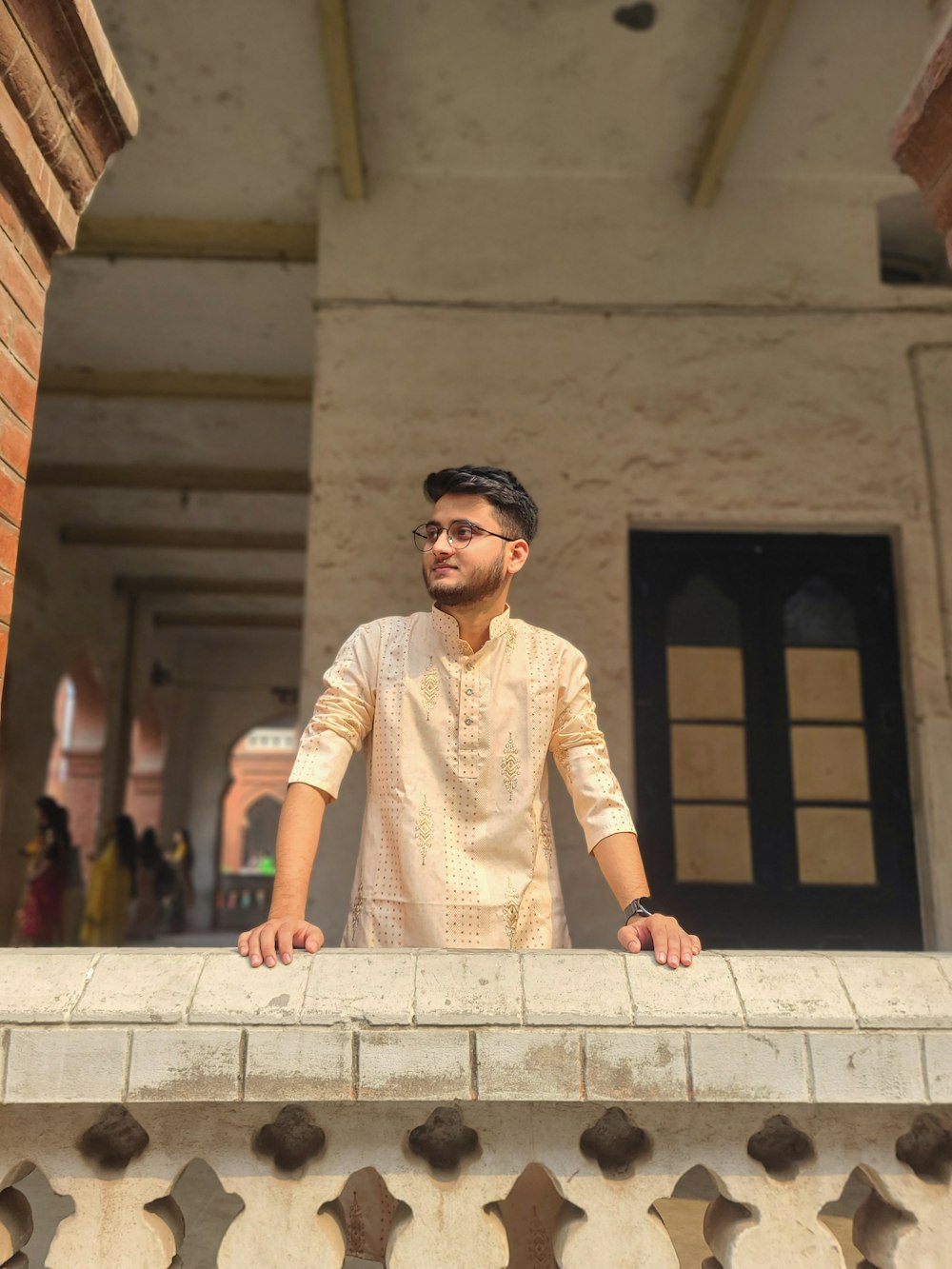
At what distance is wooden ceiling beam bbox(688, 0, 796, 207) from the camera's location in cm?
423

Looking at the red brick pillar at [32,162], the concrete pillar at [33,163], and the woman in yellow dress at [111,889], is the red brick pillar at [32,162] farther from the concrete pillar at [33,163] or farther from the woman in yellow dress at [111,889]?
the woman in yellow dress at [111,889]

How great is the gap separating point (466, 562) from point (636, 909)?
825mm

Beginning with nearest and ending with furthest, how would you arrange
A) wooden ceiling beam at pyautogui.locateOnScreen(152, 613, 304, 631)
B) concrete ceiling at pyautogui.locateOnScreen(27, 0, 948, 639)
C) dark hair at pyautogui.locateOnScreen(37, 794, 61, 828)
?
concrete ceiling at pyautogui.locateOnScreen(27, 0, 948, 639) → dark hair at pyautogui.locateOnScreen(37, 794, 61, 828) → wooden ceiling beam at pyautogui.locateOnScreen(152, 613, 304, 631)

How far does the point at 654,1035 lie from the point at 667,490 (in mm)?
3759

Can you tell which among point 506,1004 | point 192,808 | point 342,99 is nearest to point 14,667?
point 342,99

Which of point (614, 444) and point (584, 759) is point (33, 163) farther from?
point (614, 444)

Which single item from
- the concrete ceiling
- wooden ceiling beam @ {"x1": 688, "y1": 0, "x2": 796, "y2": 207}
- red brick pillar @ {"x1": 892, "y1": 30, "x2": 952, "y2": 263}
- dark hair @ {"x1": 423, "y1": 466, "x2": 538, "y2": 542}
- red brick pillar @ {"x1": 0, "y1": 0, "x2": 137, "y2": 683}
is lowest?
dark hair @ {"x1": 423, "y1": 466, "x2": 538, "y2": 542}

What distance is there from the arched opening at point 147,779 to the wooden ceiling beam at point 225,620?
224cm

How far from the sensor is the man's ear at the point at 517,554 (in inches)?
94.1

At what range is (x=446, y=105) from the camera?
4969 millimetres

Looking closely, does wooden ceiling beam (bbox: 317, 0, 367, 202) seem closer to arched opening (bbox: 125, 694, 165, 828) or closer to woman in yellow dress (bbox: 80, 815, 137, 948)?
woman in yellow dress (bbox: 80, 815, 137, 948)

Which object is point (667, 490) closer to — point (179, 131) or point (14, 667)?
point (179, 131)

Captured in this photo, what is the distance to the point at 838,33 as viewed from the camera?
14.9 feet

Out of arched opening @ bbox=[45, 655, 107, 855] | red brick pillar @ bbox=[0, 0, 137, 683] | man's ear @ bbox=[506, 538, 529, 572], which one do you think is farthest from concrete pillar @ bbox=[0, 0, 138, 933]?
arched opening @ bbox=[45, 655, 107, 855]
